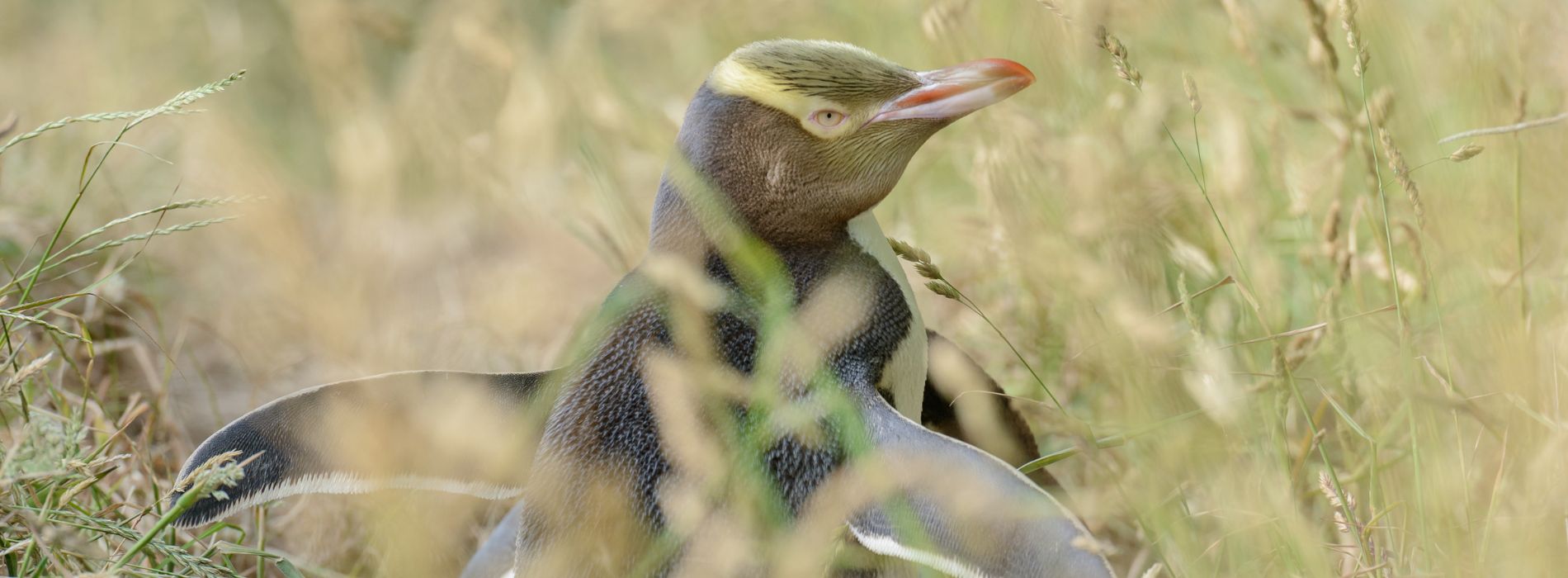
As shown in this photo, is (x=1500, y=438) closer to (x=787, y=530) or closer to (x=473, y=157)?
(x=787, y=530)

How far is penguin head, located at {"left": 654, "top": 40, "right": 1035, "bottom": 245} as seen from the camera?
1.61 meters

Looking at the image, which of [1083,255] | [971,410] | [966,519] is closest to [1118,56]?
[1083,255]

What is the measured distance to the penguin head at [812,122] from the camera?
161cm

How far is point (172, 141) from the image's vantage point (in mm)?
3680

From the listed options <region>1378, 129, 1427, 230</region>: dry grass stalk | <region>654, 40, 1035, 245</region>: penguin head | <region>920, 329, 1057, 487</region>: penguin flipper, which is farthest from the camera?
<region>920, 329, 1057, 487</region>: penguin flipper

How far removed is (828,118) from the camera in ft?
5.30

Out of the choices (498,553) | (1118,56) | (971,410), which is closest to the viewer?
(1118,56)

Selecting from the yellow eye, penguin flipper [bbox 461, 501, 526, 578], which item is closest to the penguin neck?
the yellow eye

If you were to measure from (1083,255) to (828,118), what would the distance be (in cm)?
36

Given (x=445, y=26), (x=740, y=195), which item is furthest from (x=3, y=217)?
(x=740, y=195)

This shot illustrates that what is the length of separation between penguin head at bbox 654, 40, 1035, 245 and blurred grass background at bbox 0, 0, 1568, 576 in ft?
0.55

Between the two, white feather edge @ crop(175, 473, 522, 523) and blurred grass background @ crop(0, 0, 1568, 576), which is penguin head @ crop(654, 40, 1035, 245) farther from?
white feather edge @ crop(175, 473, 522, 523)

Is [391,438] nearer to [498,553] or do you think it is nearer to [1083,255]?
[498,553]

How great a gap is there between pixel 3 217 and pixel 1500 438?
237cm
